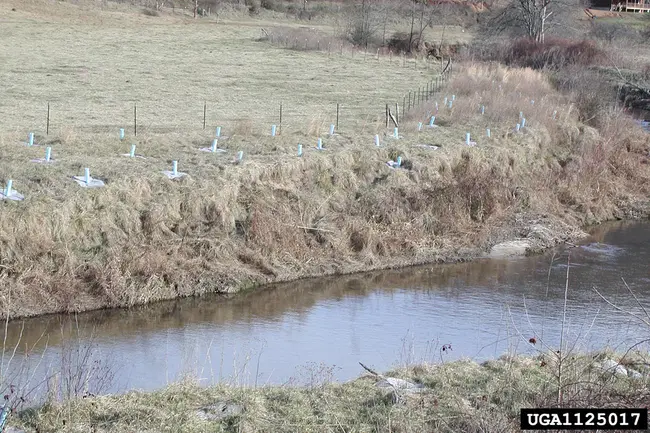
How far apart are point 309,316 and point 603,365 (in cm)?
749

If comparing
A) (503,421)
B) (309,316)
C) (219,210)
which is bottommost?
(309,316)

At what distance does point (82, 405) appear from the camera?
8359 millimetres

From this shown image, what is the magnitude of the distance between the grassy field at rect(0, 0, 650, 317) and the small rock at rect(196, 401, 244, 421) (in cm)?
780

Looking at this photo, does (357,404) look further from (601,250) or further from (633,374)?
(601,250)

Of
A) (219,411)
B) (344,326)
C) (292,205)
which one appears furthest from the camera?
(292,205)

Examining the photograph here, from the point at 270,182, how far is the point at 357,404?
12126mm

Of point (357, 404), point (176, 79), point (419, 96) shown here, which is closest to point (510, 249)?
point (419, 96)

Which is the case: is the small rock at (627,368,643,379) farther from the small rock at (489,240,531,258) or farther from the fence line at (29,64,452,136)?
the fence line at (29,64,452,136)

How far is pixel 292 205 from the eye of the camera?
67.2ft

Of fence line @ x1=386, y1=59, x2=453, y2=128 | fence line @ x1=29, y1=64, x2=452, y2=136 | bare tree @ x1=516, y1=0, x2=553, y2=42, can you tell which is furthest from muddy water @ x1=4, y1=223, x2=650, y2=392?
bare tree @ x1=516, y1=0, x2=553, y2=42

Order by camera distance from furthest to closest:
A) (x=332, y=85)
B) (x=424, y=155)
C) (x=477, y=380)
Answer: (x=332, y=85)
(x=424, y=155)
(x=477, y=380)

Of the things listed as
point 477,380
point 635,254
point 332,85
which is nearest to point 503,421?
point 477,380

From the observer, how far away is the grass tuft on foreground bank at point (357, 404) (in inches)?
313

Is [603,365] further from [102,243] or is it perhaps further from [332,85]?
[332,85]
